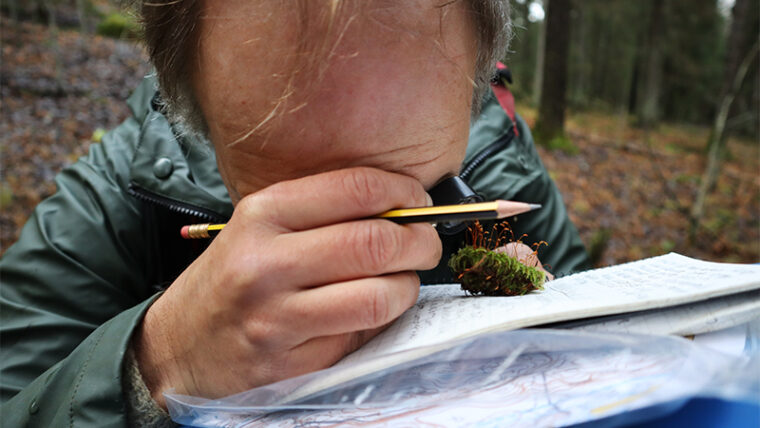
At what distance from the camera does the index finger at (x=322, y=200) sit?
33.7 inches

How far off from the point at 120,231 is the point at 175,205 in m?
0.27

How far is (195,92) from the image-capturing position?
121cm

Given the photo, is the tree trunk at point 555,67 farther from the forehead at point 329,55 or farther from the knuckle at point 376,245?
the knuckle at point 376,245

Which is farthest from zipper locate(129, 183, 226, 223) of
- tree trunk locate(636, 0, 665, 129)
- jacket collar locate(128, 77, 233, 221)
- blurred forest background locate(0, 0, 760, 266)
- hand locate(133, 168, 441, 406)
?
tree trunk locate(636, 0, 665, 129)

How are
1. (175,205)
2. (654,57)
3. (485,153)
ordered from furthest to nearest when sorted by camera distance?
(654,57) < (485,153) < (175,205)

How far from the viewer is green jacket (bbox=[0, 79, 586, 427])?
1.49m

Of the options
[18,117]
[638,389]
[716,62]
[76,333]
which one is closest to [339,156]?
[638,389]

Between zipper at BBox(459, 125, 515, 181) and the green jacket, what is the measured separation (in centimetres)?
2

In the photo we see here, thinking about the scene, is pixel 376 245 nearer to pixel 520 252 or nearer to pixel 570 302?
pixel 570 302

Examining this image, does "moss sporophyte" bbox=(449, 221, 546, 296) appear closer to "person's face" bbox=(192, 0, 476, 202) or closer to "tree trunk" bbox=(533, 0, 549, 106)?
"person's face" bbox=(192, 0, 476, 202)

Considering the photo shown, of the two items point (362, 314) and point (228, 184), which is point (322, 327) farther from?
point (228, 184)

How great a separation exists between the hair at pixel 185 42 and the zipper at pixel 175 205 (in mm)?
419

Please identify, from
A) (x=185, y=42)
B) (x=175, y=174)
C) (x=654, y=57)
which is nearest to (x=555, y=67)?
(x=175, y=174)

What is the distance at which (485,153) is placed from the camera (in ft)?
6.78
